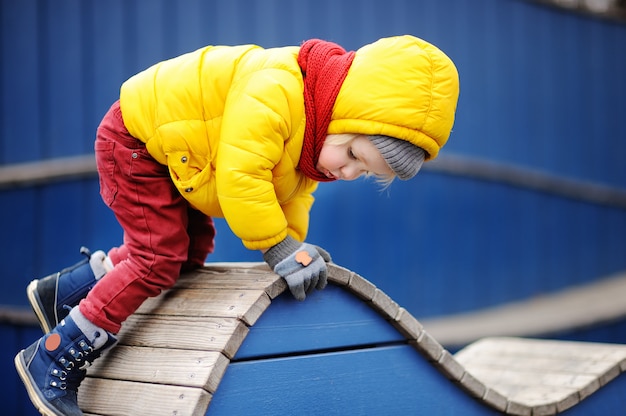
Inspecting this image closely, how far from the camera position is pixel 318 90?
2.10 metres

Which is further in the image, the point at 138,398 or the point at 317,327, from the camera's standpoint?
the point at 317,327

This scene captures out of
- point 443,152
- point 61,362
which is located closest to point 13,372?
point 61,362

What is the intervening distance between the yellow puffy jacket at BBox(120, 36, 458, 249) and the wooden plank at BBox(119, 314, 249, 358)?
8.6 inches

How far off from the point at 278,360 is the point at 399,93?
74 centimetres

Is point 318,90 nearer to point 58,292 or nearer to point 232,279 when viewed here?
point 232,279

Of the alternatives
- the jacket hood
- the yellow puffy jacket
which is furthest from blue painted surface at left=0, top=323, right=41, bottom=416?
the jacket hood

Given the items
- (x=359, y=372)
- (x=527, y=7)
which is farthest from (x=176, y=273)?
(x=527, y=7)

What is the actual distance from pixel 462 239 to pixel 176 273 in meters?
3.11

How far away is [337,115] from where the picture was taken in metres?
2.08

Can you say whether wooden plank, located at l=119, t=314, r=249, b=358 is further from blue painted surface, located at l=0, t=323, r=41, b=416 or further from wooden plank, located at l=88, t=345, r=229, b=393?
blue painted surface, located at l=0, t=323, r=41, b=416

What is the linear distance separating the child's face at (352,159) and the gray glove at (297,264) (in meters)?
0.22

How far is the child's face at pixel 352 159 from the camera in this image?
210cm

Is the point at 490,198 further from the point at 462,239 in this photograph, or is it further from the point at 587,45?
the point at 587,45

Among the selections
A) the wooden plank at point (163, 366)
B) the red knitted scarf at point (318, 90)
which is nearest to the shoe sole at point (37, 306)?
the wooden plank at point (163, 366)
